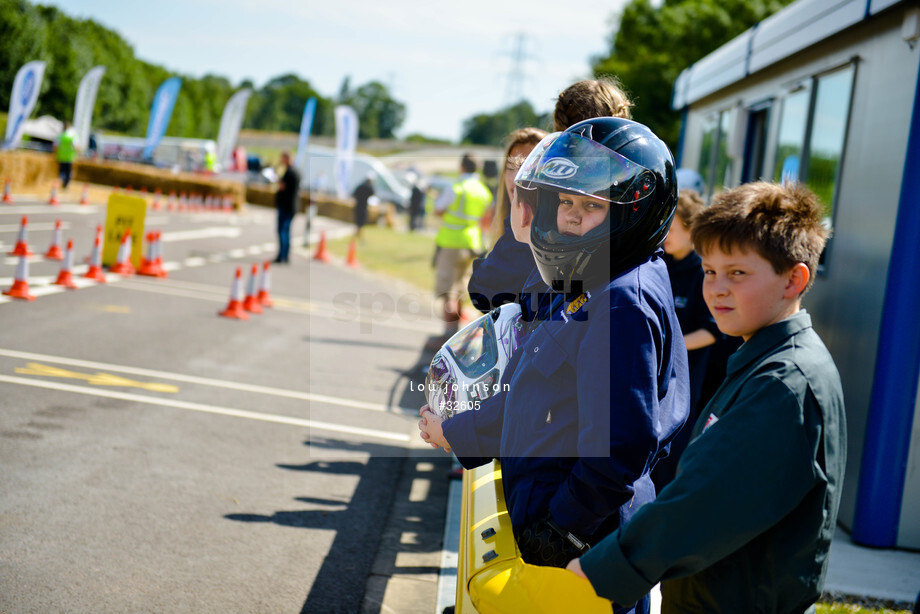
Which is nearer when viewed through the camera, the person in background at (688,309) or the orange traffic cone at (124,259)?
the person in background at (688,309)

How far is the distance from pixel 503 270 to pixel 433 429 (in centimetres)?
76

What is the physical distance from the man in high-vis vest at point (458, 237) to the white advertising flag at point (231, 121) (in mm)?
32756

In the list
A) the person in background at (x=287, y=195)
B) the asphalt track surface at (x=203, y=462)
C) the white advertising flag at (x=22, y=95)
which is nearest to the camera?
the asphalt track surface at (x=203, y=462)

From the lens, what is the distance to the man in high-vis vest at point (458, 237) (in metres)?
9.43

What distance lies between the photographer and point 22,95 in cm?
2920

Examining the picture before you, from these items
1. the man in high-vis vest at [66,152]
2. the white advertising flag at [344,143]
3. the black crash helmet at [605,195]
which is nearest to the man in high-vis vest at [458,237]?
the black crash helmet at [605,195]

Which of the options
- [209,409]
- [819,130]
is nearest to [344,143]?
[209,409]

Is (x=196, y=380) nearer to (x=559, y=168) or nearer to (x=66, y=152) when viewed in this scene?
A: (x=559, y=168)

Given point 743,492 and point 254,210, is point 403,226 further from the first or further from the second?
point 743,492

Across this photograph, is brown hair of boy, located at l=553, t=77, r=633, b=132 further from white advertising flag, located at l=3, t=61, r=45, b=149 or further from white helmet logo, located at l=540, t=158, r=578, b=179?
white advertising flag, located at l=3, t=61, r=45, b=149

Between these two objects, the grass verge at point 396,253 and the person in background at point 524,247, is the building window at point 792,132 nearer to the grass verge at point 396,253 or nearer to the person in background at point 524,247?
the person in background at point 524,247

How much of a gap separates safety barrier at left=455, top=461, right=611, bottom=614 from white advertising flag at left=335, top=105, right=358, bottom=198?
106ft

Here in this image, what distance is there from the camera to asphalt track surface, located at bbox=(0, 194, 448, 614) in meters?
3.87

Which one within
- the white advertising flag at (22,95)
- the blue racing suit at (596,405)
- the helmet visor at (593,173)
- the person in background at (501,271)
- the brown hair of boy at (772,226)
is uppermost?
the white advertising flag at (22,95)
